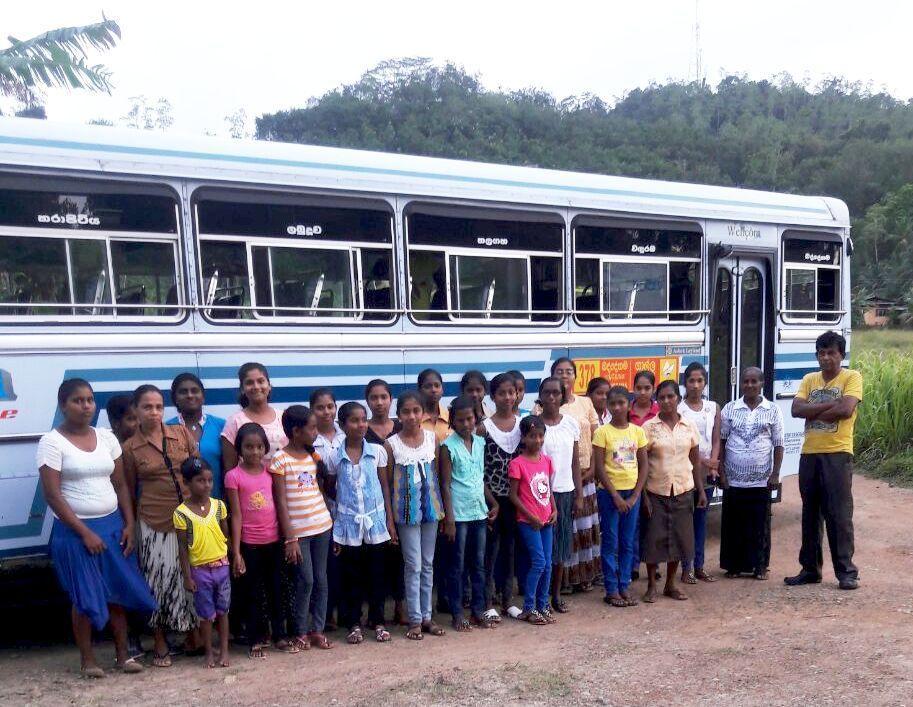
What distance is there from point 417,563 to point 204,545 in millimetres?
1225

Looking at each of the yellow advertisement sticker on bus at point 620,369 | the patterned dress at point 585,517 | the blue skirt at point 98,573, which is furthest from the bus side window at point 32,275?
the yellow advertisement sticker on bus at point 620,369

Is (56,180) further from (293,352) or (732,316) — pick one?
(732,316)

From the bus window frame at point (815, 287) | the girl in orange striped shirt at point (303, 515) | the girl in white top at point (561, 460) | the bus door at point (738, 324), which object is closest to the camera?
the girl in orange striped shirt at point (303, 515)

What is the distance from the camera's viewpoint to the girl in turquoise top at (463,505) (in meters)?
5.25

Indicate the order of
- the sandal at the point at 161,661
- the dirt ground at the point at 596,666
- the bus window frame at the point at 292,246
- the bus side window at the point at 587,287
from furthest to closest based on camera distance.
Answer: the bus side window at the point at 587,287
the bus window frame at the point at 292,246
the sandal at the point at 161,661
the dirt ground at the point at 596,666

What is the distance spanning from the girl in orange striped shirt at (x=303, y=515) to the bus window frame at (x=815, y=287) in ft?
16.0

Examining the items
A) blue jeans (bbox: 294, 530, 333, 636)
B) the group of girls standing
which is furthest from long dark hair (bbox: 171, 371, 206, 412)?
blue jeans (bbox: 294, 530, 333, 636)

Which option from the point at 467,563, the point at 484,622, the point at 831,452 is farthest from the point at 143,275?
the point at 831,452

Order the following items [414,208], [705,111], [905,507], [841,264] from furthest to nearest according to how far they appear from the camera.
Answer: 1. [705,111]
2. [905,507]
3. [841,264]
4. [414,208]

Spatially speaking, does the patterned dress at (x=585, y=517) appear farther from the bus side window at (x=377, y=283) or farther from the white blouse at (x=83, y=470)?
the white blouse at (x=83, y=470)

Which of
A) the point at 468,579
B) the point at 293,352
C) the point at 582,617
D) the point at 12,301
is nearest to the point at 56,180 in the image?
the point at 12,301

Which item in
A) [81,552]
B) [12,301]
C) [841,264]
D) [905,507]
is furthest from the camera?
[905,507]

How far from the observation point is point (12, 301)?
4812mm

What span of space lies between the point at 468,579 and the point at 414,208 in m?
2.41
